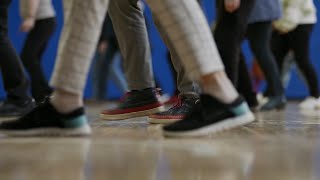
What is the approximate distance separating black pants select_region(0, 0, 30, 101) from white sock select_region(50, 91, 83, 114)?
5.38ft

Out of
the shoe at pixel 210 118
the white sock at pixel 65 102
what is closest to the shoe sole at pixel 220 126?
the shoe at pixel 210 118

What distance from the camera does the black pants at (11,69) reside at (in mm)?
3005

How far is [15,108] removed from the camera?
296 cm

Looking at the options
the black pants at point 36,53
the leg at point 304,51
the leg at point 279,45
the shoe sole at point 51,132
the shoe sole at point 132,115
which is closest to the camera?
the shoe sole at point 51,132

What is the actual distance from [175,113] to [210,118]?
0.53 m

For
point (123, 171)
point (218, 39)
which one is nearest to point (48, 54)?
point (218, 39)

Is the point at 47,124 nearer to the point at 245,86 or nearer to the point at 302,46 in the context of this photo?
the point at 245,86

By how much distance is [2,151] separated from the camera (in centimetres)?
127

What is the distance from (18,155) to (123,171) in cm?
31

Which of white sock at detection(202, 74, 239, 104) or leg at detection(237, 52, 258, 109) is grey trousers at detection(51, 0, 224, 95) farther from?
leg at detection(237, 52, 258, 109)

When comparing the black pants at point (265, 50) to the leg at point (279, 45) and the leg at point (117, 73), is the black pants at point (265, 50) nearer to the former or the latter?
the leg at point (279, 45)

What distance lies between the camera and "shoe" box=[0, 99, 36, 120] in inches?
113

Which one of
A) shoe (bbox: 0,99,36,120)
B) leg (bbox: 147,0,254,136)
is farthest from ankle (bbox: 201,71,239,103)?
shoe (bbox: 0,99,36,120)

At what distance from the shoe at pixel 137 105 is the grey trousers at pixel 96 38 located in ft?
2.22
